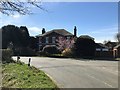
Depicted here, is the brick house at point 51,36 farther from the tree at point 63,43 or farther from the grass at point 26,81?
the grass at point 26,81

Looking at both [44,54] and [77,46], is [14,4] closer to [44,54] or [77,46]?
[77,46]

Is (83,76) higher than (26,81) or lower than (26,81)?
lower

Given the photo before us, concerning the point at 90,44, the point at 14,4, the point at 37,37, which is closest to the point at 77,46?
the point at 90,44

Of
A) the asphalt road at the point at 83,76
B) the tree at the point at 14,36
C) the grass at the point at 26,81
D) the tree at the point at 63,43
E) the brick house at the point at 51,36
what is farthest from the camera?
the brick house at the point at 51,36

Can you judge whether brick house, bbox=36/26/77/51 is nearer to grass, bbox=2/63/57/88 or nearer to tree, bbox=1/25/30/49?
tree, bbox=1/25/30/49

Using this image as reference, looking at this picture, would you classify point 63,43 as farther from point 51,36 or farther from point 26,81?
point 26,81

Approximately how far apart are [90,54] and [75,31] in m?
26.8

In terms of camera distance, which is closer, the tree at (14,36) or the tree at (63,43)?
the tree at (63,43)

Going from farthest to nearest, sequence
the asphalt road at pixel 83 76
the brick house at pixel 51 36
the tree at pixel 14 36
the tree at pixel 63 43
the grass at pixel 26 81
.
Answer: the brick house at pixel 51 36
the tree at pixel 14 36
the tree at pixel 63 43
the asphalt road at pixel 83 76
the grass at pixel 26 81

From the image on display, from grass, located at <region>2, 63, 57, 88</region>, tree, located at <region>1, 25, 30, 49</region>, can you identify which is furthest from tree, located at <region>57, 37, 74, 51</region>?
grass, located at <region>2, 63, 57, 88</region>

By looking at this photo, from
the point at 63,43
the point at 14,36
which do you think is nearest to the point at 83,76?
the point at 63,43

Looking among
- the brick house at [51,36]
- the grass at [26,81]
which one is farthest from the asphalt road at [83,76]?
the brick house at [51,36]

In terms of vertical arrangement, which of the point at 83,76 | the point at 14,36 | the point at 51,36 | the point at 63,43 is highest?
the point at 51,36

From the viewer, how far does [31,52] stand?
82.6m
